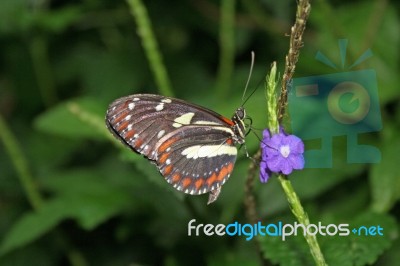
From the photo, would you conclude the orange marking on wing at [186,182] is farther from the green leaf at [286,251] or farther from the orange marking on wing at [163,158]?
the green leaf at [286,251]

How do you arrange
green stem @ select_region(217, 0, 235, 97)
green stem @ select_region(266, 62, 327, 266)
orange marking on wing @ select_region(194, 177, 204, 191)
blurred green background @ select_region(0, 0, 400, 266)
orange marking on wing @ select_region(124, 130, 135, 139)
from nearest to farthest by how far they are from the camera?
green stem @ select_region(266, 62, 327, 266)
orange marking on wing @ select_region(194, 177, 204, 191)
orange marking on wing @ select_region(124, 130, 135, 139)
blurred green background @ select_region(0, 0, 400, 266)
green stem @ select_region(217, 0, 235, 97)

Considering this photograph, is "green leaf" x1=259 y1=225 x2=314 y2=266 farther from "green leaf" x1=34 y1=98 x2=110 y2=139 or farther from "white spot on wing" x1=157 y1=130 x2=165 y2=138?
"green leaf" x1=34 y1=98 x2=110 y2=139

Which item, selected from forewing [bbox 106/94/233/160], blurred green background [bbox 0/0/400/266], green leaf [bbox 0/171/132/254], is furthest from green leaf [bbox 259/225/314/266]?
green leaf [bbox 0/171/132/254]

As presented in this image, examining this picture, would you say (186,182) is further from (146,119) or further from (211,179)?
(146,119)

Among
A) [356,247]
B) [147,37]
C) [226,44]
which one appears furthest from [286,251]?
[226,44]

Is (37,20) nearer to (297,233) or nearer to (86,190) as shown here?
(86,190)
